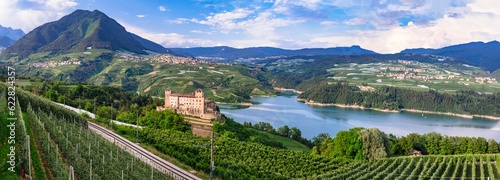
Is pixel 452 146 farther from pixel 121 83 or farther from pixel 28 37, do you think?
pixel 28 37

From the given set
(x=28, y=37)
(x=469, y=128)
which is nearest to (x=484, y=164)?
(x=469, y=128)

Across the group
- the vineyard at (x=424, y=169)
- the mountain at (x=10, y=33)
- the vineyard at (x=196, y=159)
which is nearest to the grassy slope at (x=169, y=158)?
the vineyard at (x=196, y=159)

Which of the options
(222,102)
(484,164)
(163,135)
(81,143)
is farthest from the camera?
(222,102)

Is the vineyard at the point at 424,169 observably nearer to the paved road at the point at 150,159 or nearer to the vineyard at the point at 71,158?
the paved road at the point at 150,159

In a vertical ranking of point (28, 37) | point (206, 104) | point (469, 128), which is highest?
point (28, 37)

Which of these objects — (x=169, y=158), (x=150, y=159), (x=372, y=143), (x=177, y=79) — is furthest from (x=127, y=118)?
(x=177, y=79)

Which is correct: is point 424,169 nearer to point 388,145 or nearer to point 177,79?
point 388,145

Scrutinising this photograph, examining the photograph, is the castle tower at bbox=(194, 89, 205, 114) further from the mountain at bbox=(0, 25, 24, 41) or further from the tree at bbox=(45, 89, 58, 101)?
the mountain at bbox=(0, 25, 24, 41)
